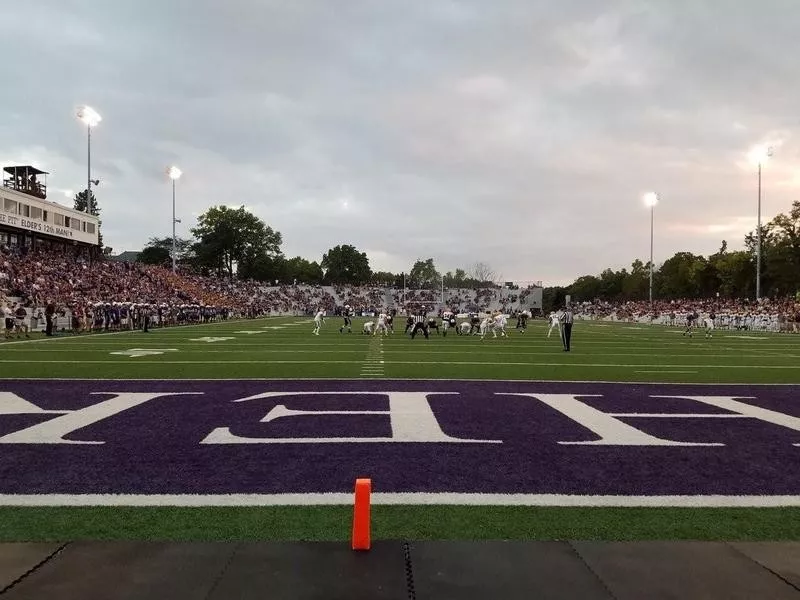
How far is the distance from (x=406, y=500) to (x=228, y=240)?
98.9 metres

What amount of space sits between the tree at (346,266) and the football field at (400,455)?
109 m

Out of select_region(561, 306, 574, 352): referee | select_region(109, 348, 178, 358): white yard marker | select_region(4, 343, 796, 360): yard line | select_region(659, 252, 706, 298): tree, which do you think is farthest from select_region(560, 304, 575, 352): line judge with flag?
select_region(659, 252, 706, 298): tree

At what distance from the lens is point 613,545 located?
378cm

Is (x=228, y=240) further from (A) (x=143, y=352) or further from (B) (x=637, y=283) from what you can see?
(A) (x=143, y=352)

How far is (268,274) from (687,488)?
104 meters

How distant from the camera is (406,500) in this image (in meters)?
4.70

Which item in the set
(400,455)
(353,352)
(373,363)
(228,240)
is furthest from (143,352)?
(228,240)

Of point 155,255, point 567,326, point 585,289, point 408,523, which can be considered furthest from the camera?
point 585,289

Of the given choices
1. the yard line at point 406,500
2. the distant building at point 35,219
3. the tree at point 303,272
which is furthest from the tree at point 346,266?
the yard line at point 406,500

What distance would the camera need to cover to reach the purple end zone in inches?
205

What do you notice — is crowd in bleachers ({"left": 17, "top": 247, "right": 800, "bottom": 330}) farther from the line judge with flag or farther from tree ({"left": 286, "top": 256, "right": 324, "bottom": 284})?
tree ({"left": 286, "top": 256, "right": 324, "bottom": 284})

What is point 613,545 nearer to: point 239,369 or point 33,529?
point 33,529

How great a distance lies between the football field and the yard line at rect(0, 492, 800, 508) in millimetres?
23

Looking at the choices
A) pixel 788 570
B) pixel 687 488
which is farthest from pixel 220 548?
pixel 687 488
